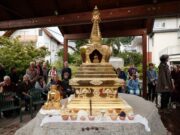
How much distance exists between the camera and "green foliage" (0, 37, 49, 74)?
665 inches

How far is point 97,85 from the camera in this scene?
4891 mm

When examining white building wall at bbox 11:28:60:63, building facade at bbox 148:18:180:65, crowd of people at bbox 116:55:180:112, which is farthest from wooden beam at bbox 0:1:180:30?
building facade at bbox 148:18:180:65

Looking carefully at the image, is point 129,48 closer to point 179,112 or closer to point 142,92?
point 142,92

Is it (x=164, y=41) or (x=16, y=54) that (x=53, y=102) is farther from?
(x=164, y=41)

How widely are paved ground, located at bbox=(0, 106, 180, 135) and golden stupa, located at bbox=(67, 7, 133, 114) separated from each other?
2.15 m

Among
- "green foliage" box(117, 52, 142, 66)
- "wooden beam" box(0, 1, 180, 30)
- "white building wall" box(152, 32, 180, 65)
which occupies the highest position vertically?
"white building wall" box(152, 32, 180, 65)

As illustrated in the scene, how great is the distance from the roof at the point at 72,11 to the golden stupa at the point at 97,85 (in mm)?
4260

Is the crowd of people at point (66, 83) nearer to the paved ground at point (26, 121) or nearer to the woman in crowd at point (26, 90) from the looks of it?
the woman in crowd at point (26, 90)

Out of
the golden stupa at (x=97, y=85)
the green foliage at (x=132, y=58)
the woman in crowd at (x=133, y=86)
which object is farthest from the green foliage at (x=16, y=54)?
the green foliage at (x=132, y=58)

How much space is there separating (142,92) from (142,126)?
29.9 ft

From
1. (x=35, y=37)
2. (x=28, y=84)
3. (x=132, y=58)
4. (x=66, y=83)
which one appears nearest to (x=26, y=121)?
(x=28, y=84)

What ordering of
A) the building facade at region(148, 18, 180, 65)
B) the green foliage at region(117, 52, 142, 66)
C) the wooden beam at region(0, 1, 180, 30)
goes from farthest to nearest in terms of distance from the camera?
the green foliage at region(117, 52, 142, 66) → the building facade at region(148, 18, 180, 65) → the wooden beam at region(0, 1, 180, 30)

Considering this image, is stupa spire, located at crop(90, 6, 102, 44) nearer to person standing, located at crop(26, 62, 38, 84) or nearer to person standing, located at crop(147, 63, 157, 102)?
person standing, located at crop(26, 62, 38, 84)

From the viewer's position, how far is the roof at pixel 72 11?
9128mm
